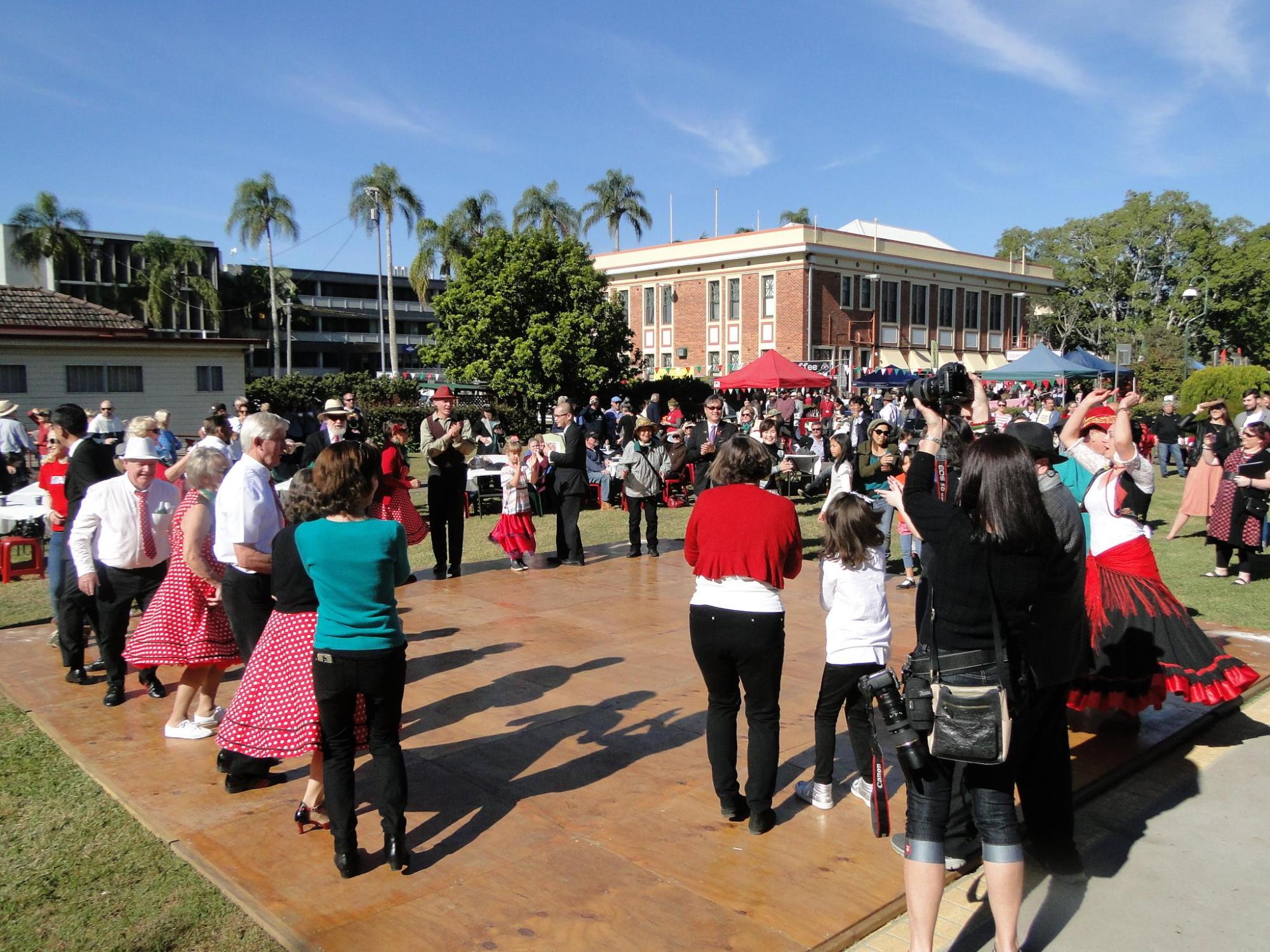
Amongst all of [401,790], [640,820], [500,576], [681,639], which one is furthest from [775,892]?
[500,576]

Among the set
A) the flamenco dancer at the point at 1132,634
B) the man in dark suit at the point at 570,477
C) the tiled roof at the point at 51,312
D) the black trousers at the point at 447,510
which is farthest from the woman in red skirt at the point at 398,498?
the tiled roof at the point at 51,312

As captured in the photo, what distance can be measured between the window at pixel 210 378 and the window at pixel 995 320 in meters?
44.9

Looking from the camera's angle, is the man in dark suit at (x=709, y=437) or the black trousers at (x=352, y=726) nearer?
the black trousers at (x=352, y=726)

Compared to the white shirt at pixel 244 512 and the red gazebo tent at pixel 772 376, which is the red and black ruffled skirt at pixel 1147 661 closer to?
the white shirt at pixel 244 512

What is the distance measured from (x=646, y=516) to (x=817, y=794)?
6617mm

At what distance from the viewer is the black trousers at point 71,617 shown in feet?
21.0

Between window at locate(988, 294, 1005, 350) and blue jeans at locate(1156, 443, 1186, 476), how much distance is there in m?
37.9

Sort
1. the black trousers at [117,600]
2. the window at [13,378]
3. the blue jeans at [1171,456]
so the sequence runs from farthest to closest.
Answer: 1. the window at [13,378]
2. the blue jeans at [1171,456]
3. the black trousers at [117,600]

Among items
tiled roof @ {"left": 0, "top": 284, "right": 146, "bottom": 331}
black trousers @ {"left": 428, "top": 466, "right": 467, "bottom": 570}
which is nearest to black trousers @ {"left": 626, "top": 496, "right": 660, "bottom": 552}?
black trousers @ {"left": 428, "top": 466, "right": 467, "bottom": 570}

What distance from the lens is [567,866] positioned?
3875 millimetres

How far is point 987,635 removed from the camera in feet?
10.00

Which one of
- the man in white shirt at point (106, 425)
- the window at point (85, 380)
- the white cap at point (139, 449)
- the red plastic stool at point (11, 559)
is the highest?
the window at point (85, 380)

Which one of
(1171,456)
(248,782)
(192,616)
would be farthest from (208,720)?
(1171,456)

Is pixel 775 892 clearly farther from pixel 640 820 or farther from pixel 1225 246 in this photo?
pixel 1225 246
